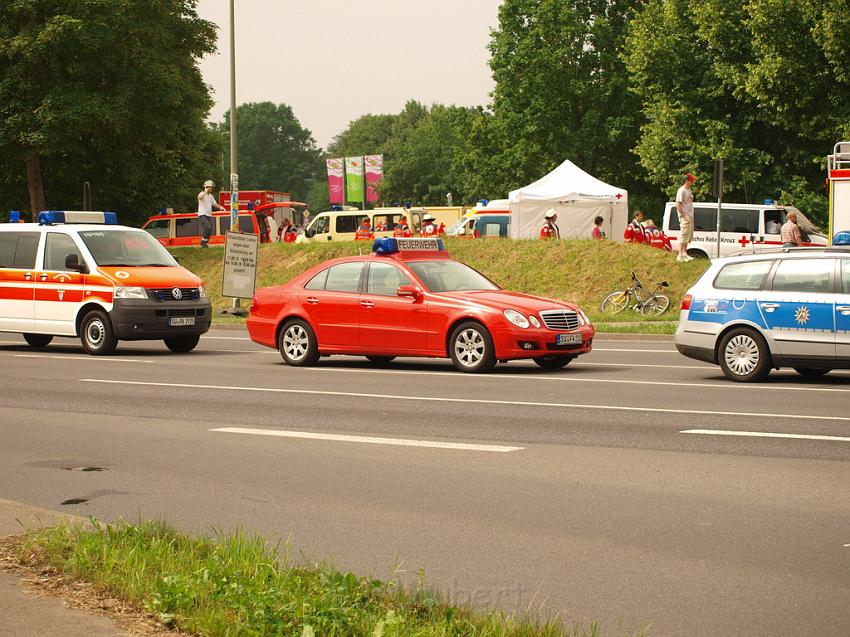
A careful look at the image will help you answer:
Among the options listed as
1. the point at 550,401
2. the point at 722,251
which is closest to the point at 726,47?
the point at 722,251

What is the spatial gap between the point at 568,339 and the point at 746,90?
3230 centimetres

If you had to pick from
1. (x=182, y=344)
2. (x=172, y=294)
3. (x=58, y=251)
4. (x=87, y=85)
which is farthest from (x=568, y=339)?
(x=87, y=85)

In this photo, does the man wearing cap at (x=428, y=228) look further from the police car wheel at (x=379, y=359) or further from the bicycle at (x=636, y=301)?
the police car wheel at (x=379, y=359)

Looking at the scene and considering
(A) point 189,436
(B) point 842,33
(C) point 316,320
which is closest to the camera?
(A) point 189,436

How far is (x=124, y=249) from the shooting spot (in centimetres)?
2111

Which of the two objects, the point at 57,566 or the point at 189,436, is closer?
the point at 57,566

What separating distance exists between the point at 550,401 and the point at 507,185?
177 ft

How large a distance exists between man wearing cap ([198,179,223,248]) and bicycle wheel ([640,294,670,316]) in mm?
12329

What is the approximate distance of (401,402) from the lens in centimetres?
1312

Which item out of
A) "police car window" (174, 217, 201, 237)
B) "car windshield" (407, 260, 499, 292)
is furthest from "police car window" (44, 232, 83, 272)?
"police car window" (174, 217, 201, 237)

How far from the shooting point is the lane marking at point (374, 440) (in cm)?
983

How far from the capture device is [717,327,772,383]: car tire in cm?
1520

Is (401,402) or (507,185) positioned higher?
(507,185)

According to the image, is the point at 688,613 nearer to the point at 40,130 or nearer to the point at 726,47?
the point at 40,130
